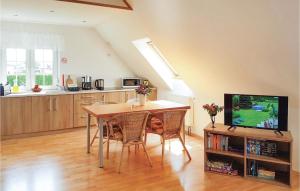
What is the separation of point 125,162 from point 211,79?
1.89 meters

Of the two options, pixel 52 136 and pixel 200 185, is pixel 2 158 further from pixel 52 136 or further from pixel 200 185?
pixel 200 185

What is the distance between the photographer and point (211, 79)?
4.59 m

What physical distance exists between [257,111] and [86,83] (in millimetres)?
3822

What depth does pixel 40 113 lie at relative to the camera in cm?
541

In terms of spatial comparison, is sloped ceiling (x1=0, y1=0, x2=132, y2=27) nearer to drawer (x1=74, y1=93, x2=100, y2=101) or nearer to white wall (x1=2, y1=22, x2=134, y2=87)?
white wall (x1=2, y1=22, x2=134, y2=87)

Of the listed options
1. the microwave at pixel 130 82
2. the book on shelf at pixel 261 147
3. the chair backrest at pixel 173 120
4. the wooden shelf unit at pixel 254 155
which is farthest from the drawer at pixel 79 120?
the book on shelf at pixel 261 147

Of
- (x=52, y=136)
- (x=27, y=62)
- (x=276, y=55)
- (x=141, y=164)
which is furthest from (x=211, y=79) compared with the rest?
(x=27, y=62)

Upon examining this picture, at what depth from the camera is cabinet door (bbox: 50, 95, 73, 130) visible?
5.55 m

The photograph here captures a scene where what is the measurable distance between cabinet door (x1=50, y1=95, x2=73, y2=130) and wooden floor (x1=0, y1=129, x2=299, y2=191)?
2.44 ft

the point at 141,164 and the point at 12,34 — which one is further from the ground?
the point at 12,34

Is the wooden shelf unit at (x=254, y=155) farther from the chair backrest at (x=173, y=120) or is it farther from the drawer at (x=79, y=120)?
the drawer at (x=79, y=120)

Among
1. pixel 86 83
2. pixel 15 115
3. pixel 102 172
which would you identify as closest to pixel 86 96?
pixel 86 83

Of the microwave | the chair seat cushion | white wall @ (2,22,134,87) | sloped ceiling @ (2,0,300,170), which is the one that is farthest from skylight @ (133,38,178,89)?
the chair seat cushion

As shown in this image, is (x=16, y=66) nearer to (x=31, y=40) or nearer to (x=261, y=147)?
(x=31, y=40)
